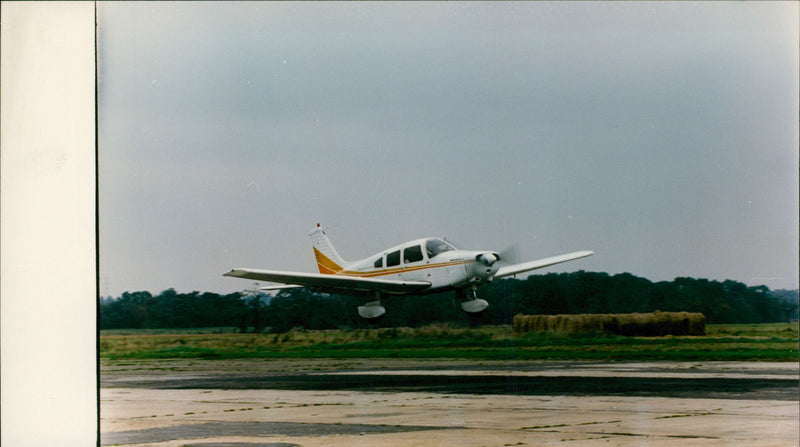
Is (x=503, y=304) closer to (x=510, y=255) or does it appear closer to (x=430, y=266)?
(x=510, y=255)

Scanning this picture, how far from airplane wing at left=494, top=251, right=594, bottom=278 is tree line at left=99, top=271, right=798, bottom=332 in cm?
24

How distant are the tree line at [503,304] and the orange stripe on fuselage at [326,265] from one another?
1.80ft

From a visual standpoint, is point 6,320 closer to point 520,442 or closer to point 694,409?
point 520,442

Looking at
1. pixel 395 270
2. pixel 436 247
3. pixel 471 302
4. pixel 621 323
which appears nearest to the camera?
pixel 395 270

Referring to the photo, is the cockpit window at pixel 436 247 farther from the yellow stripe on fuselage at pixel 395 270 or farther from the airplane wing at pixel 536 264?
the airplane wing at pixel 536 264

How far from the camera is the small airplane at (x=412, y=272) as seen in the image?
536 inches

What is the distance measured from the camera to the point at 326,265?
44.4ft

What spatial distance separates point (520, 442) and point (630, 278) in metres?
7.41

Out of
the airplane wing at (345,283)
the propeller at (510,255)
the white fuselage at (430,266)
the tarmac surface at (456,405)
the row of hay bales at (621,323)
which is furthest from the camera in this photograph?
the row of hay bales at (621,323)

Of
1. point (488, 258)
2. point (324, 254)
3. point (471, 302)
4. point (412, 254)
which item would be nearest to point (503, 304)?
point (471, 302)

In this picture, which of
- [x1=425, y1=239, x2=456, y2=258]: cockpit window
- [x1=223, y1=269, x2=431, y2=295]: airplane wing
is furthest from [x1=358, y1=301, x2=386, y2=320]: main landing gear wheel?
[x1=425, y1=239, x2=456, y2=258]: cockpit window

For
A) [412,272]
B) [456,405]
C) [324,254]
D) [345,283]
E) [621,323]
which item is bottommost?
[456,405]

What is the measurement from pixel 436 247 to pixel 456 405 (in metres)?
4.74

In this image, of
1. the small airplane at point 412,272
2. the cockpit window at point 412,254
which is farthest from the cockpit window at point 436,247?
the cockpit window at point 412,254
